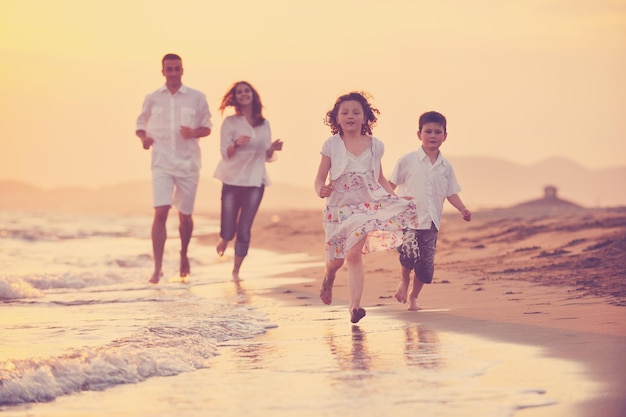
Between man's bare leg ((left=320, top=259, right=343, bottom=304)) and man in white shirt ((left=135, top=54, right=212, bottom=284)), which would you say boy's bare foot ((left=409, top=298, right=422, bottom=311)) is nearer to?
man's bare leg ((left=320, top=259, right=343, bottom=304))

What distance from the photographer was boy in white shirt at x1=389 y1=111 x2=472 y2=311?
7957 mm

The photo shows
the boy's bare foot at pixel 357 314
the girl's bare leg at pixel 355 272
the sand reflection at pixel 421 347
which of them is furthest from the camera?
the girl's bare leg at pixel 355 272

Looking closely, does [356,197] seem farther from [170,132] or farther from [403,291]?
[170,132]

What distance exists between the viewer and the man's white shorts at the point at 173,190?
1140 centimetres

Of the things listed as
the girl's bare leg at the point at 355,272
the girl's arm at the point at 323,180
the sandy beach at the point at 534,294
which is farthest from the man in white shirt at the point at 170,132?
the girl's bare leg at the point at 355,272

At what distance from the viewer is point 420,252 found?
8.01m

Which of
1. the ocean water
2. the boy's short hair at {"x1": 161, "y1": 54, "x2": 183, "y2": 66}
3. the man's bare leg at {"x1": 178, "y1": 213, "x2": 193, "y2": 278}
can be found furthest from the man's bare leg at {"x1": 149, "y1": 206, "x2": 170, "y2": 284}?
the ocean water

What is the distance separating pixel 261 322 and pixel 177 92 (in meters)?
4.56

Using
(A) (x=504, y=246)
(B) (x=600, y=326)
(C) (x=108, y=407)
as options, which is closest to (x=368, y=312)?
(B) (x=600, y=326)

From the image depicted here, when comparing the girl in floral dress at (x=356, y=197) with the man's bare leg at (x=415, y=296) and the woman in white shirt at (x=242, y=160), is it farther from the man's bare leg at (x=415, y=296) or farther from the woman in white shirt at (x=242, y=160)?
the woman in white shirt at (x=242, y=160)

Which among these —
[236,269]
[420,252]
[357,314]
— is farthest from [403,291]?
[236,269]

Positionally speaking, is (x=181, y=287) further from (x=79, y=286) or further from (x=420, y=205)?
(x=420, y=205)

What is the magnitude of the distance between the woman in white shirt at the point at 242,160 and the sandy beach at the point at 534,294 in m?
1.02

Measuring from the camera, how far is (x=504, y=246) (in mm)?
13602
